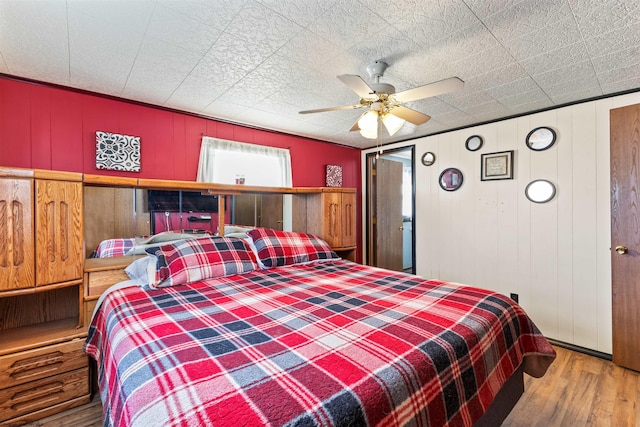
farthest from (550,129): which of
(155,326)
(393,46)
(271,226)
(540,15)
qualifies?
(155,326)

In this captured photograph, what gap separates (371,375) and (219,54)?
1.95 metres

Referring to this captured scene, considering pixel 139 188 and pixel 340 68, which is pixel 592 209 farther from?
pixel 139 188

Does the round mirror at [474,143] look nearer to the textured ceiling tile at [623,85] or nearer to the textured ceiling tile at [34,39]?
the textured ceiling tile at [623,85]

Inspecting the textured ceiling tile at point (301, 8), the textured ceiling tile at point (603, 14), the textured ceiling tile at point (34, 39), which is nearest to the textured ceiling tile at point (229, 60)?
the textured ceiling tile at point (301, 8)

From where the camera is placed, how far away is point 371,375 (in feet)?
3.02

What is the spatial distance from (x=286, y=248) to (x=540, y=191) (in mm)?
2566

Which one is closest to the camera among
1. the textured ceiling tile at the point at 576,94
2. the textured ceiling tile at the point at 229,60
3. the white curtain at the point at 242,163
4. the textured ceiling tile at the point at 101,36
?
the textured ceiling tile at the point at 101,36

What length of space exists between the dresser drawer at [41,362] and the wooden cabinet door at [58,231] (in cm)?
40

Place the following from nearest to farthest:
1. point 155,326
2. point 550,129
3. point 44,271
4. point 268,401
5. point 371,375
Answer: point 268,401 < point 371,375 < point 155,326 < point 44,271 < point 550,129

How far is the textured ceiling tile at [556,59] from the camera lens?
1.79 meters

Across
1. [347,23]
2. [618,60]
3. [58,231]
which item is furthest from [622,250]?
[58,231]

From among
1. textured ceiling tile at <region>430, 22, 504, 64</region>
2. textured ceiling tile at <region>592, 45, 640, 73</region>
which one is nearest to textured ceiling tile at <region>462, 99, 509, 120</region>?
textured ceiling tile at <region>592, 45, 640, 73</region>

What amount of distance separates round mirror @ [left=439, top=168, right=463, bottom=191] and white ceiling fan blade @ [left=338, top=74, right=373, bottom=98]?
84.4 inches

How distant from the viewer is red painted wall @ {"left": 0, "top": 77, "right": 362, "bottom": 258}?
7.02 feet
